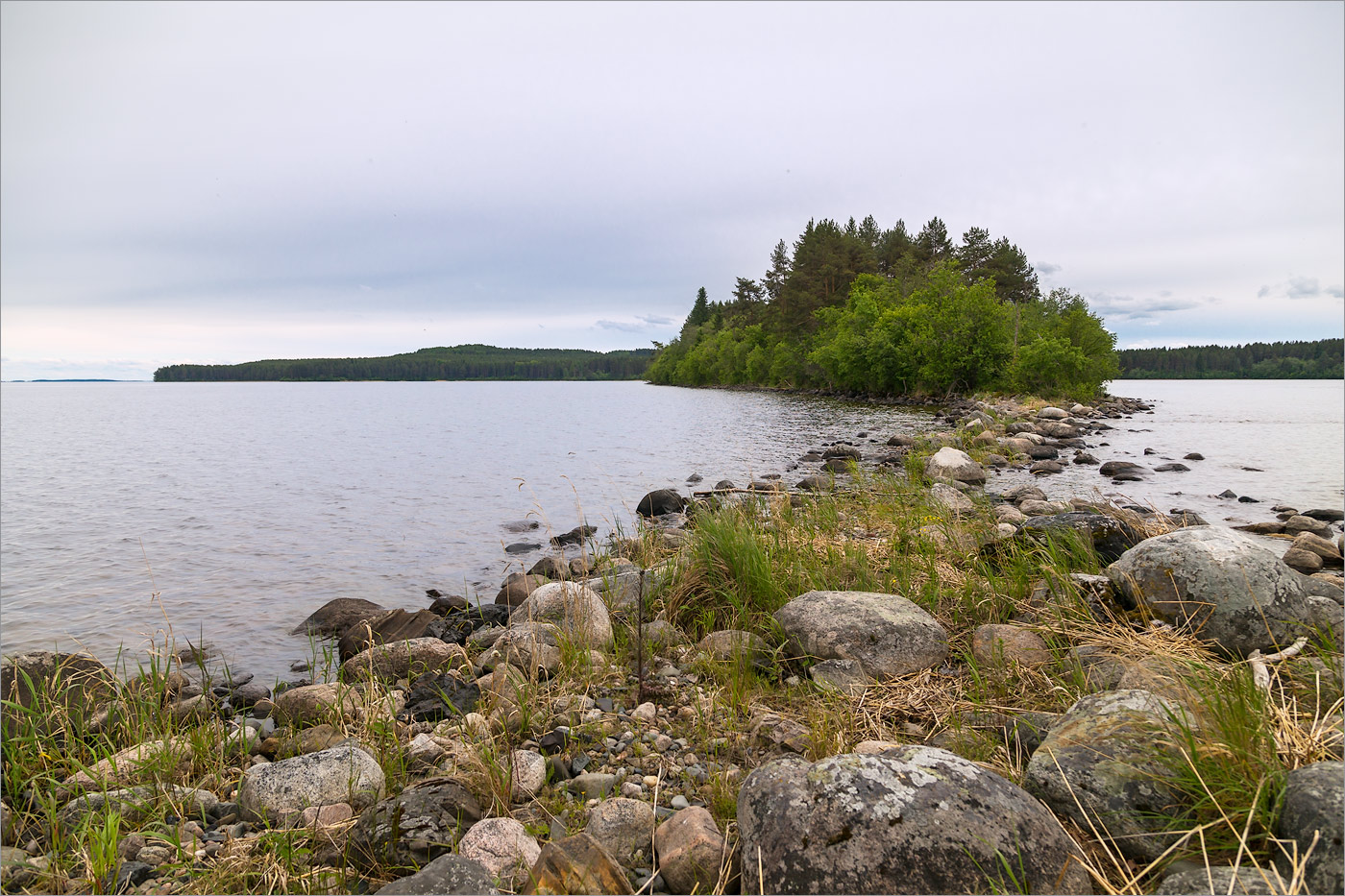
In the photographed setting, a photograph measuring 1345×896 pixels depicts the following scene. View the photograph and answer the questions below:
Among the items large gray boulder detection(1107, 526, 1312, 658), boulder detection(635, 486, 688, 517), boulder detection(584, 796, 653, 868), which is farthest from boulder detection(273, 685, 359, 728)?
boulder detection(635, 486, 688, 517)

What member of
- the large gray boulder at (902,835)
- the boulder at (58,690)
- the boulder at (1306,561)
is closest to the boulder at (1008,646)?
the large gray boulder at (902,835)

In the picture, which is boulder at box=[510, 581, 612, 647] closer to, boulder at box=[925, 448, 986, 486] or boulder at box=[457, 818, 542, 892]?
boulder at box=[457, 818, 542, 892]

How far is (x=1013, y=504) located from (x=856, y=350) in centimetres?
4544

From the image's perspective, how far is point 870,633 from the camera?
533cm

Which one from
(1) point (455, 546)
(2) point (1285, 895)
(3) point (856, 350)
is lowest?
(1) point (455, 546)

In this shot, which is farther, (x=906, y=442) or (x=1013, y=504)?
(x=906, y=442)

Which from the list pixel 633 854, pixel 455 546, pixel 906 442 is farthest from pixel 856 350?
pixel 633 854

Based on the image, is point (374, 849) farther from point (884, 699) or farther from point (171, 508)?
point (171, 508)

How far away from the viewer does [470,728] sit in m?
4.64

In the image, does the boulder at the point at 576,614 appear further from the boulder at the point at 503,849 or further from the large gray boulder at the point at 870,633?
the boulder at the point at 503,849

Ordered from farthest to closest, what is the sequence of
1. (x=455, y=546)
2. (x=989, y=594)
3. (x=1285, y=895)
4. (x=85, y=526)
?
(x=85, y=526) → (x=455, y=546) → (x=989, y=594) → (x=1285, y=895)

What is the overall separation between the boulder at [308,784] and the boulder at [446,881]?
1.06 metres

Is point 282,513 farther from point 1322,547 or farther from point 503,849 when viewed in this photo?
point 1322,547

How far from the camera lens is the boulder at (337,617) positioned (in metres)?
8.45
